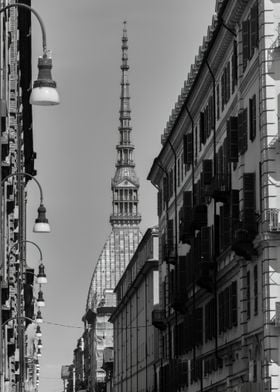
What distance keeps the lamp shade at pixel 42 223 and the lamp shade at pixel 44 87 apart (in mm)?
16126

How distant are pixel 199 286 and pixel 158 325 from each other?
899 inches

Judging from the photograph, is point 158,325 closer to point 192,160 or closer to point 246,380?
point 192,160

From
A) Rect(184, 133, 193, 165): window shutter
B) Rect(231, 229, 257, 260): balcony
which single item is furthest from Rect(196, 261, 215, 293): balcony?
Rect(231, 229, 257, 260): balcony

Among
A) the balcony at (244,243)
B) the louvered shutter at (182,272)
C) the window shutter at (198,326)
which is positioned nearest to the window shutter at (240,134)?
the balcony at (244,243)

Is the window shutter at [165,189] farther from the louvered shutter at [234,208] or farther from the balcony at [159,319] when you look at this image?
the louvered shutter at [234,208]

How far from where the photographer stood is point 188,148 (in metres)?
82.6

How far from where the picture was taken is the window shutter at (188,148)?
82.0 metres

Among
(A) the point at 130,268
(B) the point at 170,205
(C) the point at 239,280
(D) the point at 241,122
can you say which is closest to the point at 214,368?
(C) the point at 239,280

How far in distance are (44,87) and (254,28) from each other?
25.3 meters

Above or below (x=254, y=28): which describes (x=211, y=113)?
above

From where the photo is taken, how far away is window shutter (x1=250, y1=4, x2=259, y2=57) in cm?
5719

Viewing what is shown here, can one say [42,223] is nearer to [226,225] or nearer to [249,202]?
[249,202]

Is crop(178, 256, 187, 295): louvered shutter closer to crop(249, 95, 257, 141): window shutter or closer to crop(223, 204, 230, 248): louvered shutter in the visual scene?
crop(223, 204, 230, 248): louvered shutter

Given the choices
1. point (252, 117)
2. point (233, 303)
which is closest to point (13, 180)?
point (233, 303)
